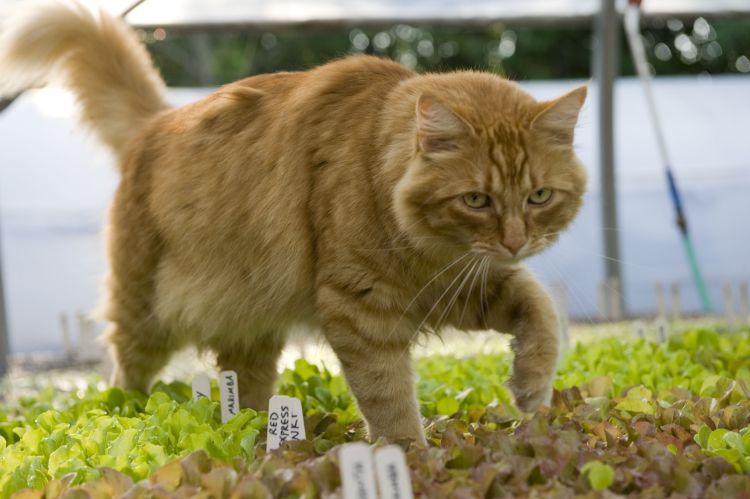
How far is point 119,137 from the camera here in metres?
4.27

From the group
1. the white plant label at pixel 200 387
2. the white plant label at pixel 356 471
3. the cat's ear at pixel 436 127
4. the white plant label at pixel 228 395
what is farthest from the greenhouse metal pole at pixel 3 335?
the white plant label at pixel 356 471

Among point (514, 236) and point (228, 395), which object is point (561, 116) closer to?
point (514, 236)

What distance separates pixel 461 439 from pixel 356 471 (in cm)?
80

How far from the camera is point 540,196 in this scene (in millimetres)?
2984

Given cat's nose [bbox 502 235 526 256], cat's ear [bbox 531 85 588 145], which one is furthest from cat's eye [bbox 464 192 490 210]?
cat's ear [bbox 531 85 588 145]

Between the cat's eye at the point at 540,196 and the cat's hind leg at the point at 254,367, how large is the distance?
141cm

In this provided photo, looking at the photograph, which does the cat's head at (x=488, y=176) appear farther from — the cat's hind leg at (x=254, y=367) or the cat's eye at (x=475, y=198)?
the cat's hind leg at (x=254, y=367)

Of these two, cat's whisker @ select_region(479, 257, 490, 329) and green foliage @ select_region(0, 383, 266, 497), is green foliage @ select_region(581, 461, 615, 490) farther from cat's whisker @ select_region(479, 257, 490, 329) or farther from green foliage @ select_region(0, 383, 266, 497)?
green foliage @ select_region(0, 383, 266, 497)

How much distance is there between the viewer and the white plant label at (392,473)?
2061mm

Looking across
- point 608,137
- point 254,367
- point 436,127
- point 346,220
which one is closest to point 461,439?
point 346,220

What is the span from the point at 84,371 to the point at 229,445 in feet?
13.3

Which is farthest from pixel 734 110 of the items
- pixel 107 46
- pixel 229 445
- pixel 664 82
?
pixel 229 445

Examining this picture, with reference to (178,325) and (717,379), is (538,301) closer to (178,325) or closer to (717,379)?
(717,379)

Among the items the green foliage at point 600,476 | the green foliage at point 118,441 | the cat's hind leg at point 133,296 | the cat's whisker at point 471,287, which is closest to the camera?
the green foliage at point 600,476
